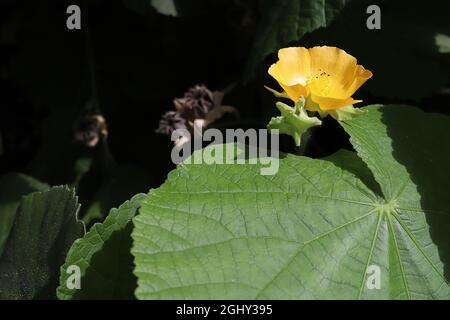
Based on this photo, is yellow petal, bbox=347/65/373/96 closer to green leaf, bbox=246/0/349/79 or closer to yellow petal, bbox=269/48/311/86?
yellow petal, bbox=269/48/311/86

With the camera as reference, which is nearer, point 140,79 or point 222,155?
point 222,155

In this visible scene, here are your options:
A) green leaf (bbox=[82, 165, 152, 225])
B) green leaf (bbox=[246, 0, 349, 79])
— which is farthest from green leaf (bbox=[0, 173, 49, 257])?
green leaf (bbox=[246, 0, 349, 79])

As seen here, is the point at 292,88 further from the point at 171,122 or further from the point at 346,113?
the point at 171,122

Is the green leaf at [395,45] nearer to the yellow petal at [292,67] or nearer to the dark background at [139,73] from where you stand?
the dark background at [139,73]

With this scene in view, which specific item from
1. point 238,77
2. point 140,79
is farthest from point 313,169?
point 140,79

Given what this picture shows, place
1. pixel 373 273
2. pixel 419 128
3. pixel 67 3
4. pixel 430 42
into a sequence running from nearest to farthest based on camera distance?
pixel 373 273
pixel 419 128
pixel 430 42
pixel 67 3

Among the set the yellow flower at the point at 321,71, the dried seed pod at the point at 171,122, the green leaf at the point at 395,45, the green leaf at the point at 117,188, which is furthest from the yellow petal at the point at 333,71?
the green leaf at the point at 117,188

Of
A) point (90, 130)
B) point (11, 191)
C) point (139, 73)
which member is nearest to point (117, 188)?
point (90, 130)
